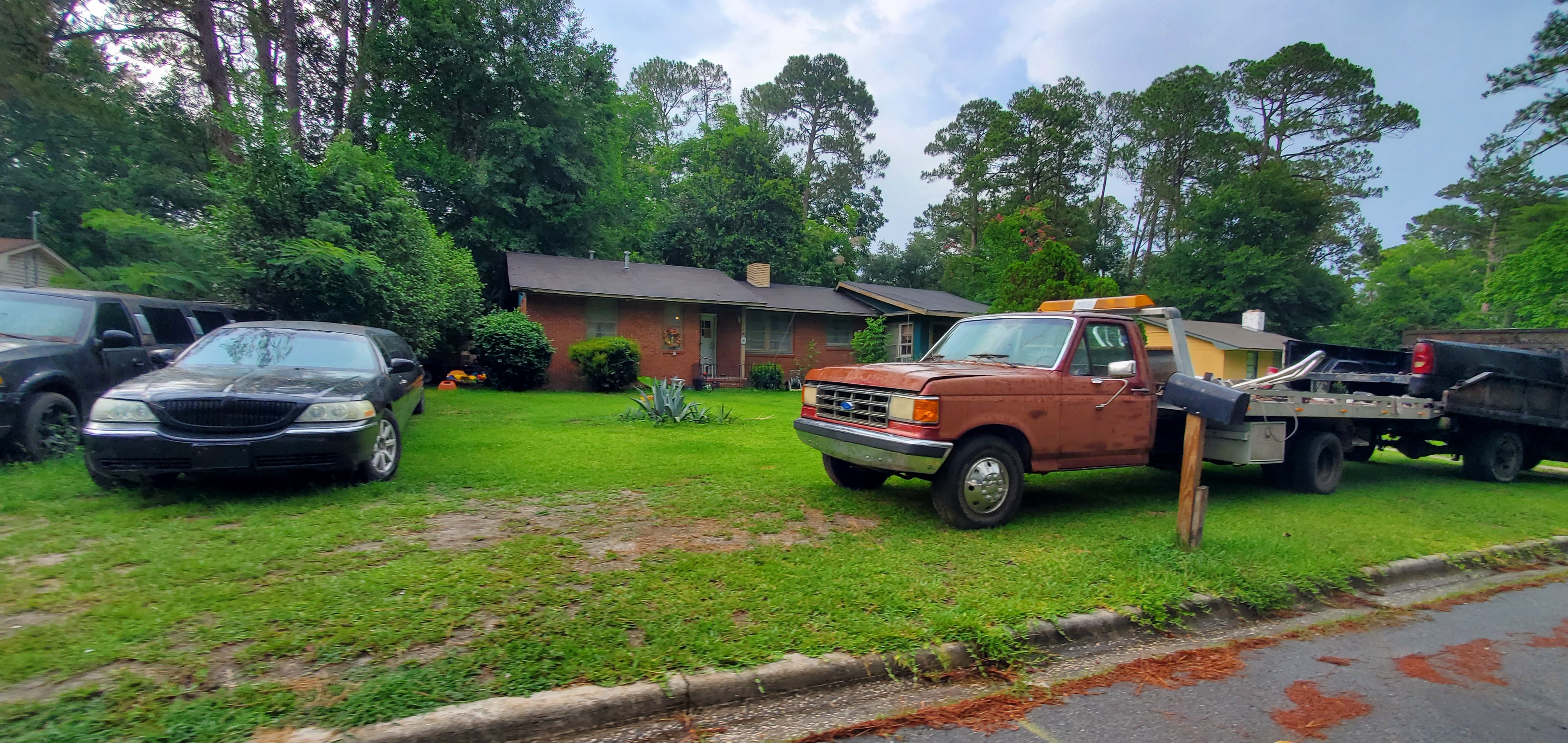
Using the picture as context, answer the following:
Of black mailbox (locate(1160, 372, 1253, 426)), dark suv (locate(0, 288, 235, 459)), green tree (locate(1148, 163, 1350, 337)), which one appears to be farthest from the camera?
green tree (locate(1148, 163, 1350, 337))

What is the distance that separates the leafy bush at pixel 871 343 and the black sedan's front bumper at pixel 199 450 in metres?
17.0

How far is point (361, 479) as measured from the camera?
6070 millimetres

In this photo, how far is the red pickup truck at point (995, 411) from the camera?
198 inches

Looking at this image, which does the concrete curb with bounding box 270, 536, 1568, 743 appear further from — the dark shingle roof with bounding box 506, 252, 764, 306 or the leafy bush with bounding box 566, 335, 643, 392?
the dark shingle roof with bounding box 506, 252, 764, 306

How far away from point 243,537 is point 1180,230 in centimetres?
4157

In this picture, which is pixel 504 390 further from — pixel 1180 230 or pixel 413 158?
pixel 1180 230

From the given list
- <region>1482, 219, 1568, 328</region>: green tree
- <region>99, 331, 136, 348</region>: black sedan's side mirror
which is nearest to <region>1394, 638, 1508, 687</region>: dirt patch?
<region>99, 331, 136, 348</region>: black sedan's side mirror

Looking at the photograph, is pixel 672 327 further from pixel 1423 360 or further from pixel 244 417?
pixel 1423 360

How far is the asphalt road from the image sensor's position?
2807 mm

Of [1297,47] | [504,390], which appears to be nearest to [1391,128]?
[1297,47]

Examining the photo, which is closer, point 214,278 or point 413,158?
point 214,278

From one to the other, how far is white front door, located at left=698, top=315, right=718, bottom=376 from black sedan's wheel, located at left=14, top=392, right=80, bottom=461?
52.8 ft

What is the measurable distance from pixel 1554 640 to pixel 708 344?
65.3 feet

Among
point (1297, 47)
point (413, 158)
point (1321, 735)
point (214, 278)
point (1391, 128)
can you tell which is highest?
point (1297, 47)
